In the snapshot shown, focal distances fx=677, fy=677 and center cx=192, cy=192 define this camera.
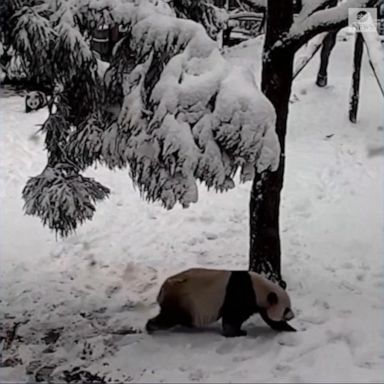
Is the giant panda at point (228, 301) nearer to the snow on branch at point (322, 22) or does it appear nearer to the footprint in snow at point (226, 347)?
the footprint in snow at point (226, 347)

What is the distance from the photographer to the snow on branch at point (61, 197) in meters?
3.67

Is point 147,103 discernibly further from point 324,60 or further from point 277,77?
point 324,60

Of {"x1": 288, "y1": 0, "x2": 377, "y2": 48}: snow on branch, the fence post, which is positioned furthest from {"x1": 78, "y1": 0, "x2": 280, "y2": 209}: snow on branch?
the fence post

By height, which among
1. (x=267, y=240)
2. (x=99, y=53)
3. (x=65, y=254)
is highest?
(x=99, y=53)

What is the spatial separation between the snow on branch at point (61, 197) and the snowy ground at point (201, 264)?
0.85m

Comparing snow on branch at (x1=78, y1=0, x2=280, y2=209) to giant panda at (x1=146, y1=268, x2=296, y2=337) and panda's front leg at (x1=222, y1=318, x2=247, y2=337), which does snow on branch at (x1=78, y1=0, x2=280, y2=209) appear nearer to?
giant panda at (x1=146, y1=268, x2=296, y2=337)

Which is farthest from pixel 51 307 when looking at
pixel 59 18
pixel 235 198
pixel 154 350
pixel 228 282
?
pixel 235 198

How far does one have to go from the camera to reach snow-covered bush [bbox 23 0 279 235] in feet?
10.5

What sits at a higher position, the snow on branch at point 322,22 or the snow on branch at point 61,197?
the snow on branch at point 322,22

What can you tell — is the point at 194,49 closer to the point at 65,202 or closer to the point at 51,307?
the point at 65,202

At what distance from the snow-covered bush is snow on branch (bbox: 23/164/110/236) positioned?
263 millimetres

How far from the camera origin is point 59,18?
10.9 ft

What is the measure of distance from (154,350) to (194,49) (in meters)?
1.77

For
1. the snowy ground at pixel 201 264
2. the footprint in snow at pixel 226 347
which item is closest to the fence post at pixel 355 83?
the snowy ground at pixel 201 264
